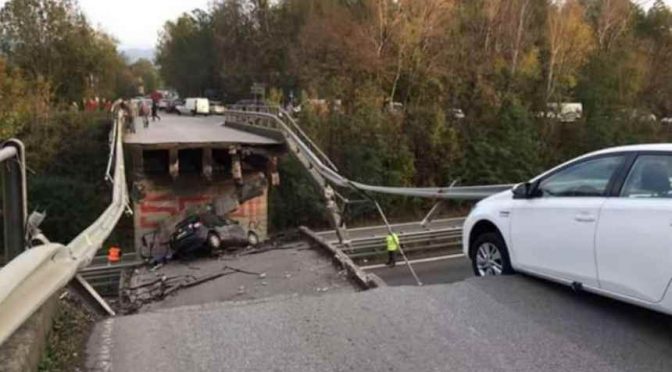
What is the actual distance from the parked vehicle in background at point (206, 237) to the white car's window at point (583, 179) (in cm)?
1257

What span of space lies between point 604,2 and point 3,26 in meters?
43.8

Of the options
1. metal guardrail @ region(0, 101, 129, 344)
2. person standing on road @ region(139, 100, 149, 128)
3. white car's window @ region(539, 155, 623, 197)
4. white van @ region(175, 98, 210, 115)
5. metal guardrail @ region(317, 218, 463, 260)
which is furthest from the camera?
white van @ region(175, 98, 210, 115)

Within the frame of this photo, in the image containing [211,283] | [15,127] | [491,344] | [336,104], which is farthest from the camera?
[336,104]

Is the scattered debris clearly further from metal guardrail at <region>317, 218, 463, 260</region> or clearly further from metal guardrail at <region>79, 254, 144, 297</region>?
metal guardrail at <region>317, 218, 463, 260</region>

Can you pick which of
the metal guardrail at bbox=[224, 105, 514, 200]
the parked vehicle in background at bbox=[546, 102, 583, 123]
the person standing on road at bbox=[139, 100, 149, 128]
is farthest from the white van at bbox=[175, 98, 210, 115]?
the parked vehicle in background at bbox=[546, 102, 583, 123]

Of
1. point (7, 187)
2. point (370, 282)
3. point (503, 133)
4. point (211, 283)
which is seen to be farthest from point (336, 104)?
point (7, 187)

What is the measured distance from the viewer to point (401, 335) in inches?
206

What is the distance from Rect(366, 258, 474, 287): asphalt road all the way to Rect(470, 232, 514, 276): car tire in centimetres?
1192

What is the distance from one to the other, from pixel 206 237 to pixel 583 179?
43.2 ft

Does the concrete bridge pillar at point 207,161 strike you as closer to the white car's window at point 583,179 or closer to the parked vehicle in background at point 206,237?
the parked vehicle in background at point 206,237

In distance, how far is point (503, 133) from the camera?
128ft

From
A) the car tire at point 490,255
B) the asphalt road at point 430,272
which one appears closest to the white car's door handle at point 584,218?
the car tire at point 490,255

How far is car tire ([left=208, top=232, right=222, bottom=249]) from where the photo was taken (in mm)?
17656

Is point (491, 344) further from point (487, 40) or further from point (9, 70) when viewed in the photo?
point (9, 70)
